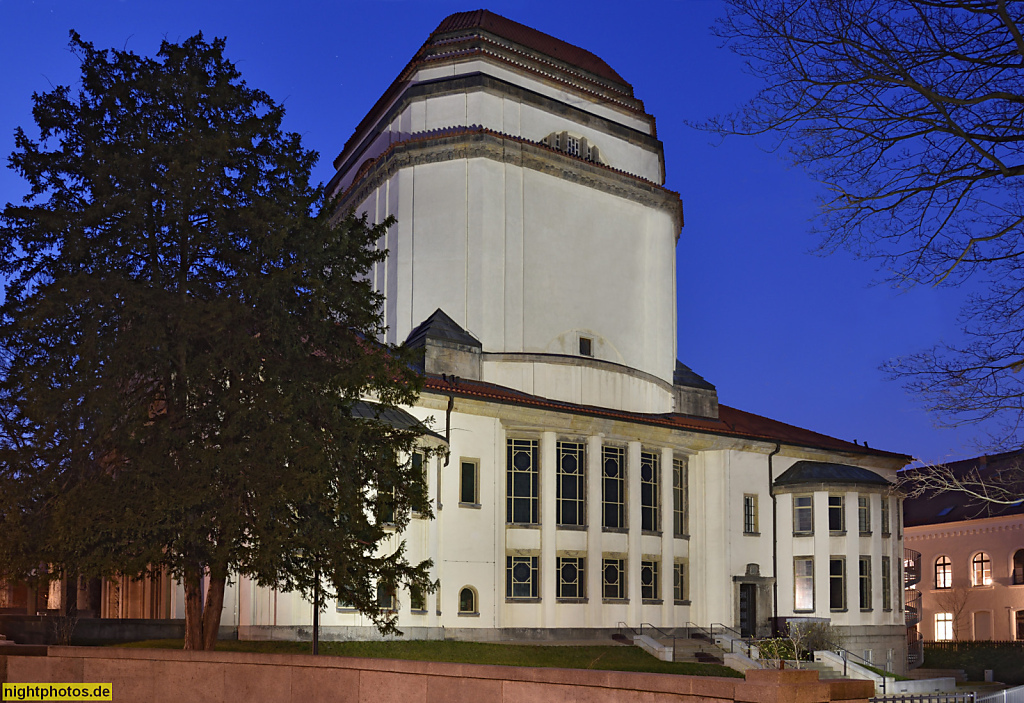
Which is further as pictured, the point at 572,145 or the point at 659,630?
the point at 572,145

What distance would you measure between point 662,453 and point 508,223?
1006 cm

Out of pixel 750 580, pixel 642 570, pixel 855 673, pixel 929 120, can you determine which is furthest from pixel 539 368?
pixel 929 120

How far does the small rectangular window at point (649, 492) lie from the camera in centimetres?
3762

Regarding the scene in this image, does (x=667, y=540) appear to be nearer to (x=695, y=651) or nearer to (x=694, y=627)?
(x=694, y=627)

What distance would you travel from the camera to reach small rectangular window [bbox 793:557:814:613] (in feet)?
135

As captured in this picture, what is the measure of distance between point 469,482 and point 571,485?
3.94m

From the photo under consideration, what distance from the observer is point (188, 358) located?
18.7m

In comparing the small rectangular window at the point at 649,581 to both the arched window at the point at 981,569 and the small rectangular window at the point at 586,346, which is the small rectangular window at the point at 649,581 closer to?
the small rectangular window at the point at 586,346

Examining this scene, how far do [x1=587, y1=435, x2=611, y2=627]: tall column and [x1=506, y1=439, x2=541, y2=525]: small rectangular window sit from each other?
1.95 m

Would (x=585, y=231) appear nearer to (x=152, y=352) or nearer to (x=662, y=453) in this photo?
(x=662, y=453)

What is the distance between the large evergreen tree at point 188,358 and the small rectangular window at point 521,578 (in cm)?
1400

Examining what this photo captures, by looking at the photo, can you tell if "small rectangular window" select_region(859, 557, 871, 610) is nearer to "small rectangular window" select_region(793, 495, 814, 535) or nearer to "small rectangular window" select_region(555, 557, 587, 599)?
"small rectangular window" select_region(793, 495, 814, 535)

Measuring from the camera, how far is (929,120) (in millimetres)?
11414

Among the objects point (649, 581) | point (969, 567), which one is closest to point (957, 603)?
point (969, 567)
